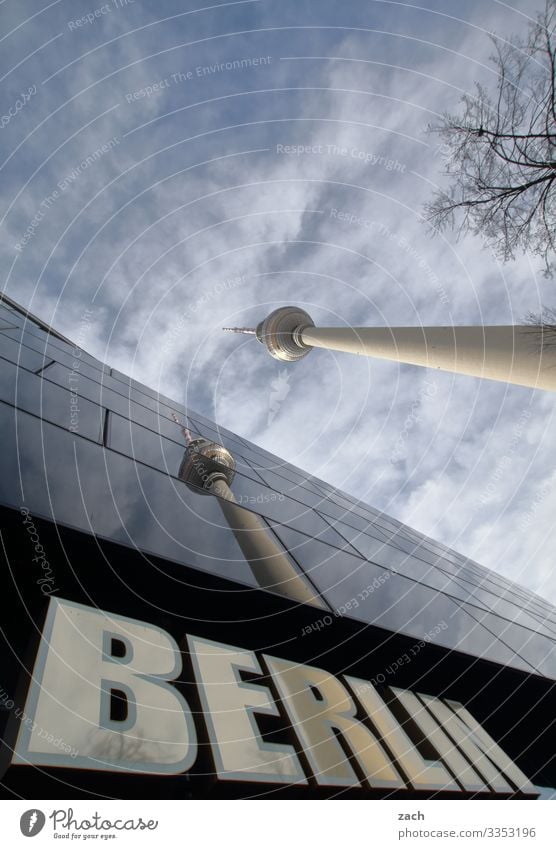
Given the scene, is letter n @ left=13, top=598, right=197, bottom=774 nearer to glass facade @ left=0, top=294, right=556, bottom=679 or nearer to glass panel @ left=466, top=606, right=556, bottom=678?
glass facade @ left=0, top=294, right=556, bottom=679

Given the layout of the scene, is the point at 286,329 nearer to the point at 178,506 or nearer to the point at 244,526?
the point at 244,526

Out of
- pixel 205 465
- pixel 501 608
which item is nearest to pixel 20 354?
pixel 205 465

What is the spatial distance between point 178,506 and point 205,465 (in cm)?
397

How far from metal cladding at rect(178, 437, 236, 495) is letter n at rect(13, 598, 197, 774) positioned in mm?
5860

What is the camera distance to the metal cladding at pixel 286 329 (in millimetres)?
28656

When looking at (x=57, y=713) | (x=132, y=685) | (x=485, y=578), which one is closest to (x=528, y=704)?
(x=132, y=685)

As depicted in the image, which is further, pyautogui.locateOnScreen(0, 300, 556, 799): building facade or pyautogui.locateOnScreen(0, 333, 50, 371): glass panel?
pyautogui.locateOnScreen(0, 333, 50, 371): glass panel

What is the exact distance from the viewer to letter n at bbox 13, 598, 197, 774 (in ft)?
12.9

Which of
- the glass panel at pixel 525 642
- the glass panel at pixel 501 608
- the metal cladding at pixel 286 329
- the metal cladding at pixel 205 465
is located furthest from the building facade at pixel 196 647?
the metal cladding at pixel 286 329

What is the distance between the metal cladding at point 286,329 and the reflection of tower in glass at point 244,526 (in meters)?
16.3

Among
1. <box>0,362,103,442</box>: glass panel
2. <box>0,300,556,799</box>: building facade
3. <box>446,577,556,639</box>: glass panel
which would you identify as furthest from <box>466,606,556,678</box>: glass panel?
<box>0,362,103,442</box>: glass panel

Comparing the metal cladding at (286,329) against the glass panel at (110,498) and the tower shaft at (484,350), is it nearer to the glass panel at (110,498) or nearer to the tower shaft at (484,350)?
the tower shaft at (484,350)

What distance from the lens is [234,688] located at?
544 cm

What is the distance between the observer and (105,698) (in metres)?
4.45
